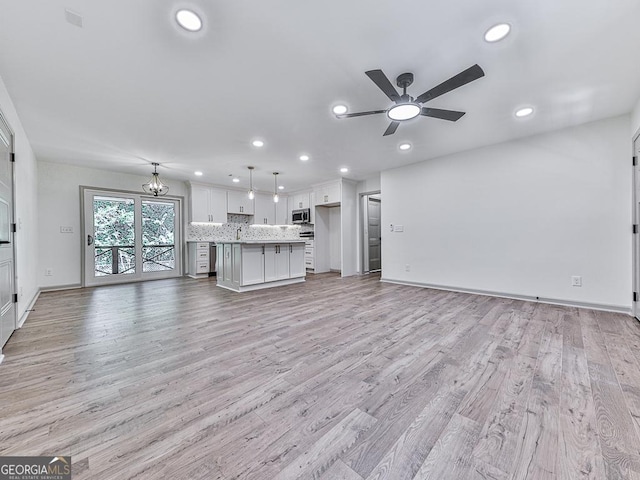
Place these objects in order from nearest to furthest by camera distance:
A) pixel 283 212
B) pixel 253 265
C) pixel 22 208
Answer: pixel 22 208 → pixel 253 265 → pixel 283 212

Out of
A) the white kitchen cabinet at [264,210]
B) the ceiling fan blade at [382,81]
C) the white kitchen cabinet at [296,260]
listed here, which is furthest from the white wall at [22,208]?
the white kitchen cabinet at [264,210]

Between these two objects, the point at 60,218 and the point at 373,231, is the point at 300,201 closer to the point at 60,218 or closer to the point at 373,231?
the point at 373,231

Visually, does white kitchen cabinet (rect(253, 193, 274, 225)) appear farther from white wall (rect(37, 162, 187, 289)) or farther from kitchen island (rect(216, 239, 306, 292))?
white wall (rect(37, 162, 187, 289))

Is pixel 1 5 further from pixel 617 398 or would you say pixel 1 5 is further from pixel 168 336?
pixel 617 398

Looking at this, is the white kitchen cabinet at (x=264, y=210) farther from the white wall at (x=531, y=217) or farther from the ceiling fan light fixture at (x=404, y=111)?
the ceiling fan light fixture at (x=404, y=111)

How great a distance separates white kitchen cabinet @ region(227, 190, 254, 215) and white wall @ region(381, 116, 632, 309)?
14.9 ft

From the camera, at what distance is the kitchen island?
4.91 meters

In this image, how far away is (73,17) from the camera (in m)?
1.76

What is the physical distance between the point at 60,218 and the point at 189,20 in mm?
5594

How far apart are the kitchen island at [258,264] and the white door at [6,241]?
9.09 feet

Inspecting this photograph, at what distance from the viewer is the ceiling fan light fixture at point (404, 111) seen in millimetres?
2352

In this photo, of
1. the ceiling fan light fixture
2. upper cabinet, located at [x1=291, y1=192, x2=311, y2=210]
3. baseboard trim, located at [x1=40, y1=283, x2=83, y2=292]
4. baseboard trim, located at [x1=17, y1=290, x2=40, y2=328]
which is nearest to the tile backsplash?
upper cabinet, located at [x1=291, y1=192, x2=311, y2=210]

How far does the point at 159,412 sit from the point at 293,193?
23.4ft

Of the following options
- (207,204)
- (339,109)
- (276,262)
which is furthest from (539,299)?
(207,204)
